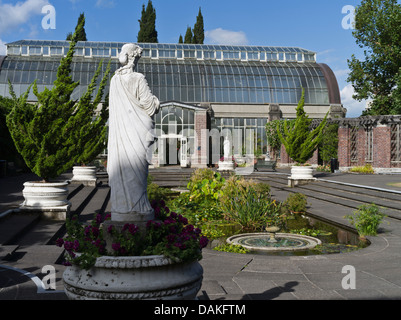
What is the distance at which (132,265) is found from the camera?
3.31m

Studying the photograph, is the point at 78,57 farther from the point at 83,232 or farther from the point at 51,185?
the point at 83,232

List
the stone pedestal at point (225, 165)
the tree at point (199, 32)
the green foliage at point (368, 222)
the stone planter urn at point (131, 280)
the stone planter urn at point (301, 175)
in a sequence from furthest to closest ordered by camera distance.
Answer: the tree at point (199, 32) < the stone pedestal at point (225, 165) < the stone planter urn at point (301, 175) < the green foliage at point (368, 222) < the stone planter urn at point (131, 280)

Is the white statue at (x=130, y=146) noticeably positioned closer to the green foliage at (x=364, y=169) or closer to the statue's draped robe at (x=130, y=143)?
the statue's draped robe at (x=130, y=143)

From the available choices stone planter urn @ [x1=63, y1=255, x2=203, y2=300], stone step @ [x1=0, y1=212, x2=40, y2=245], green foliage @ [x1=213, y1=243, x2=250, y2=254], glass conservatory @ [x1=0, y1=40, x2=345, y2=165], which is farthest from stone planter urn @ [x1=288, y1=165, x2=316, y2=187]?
stone planter urn @ [x1=63, y1=255, x2=203, y2=300]

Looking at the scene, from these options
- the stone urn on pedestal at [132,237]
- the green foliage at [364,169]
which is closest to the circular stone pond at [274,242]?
the stone urn on pedestal at [132,237]

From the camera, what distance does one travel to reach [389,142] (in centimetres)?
2873

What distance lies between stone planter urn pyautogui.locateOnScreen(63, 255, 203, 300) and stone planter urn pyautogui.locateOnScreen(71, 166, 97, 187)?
15752mm

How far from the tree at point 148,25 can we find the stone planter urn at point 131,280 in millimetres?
52799

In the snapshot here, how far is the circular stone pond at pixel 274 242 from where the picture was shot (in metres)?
8.73

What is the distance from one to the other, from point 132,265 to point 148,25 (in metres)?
53.6

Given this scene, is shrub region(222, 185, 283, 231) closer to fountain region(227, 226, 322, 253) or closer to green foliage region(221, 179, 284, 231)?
green foliage region(221, 179, 284, 231)
